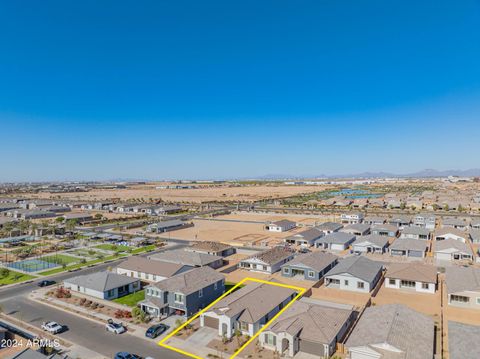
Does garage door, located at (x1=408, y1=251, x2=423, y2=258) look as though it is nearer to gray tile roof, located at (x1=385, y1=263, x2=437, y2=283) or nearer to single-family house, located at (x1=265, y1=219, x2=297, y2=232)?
gray tile roof, located at (x1=385, y1=263, x2=437, y2=283)

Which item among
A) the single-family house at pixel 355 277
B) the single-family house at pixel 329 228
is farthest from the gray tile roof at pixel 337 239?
the single-family house at pixel 355 277

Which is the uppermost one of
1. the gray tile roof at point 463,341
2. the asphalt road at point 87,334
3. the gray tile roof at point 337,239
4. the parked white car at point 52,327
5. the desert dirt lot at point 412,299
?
the gray tile roof at point 463,341

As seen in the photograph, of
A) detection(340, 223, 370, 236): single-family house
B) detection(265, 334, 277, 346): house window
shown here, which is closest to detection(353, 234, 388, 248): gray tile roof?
detection(340, 223, 370, 236): single-family house

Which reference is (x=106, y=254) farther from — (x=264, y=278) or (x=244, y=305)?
(x=244, y=305)

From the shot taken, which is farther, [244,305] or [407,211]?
[407,211]

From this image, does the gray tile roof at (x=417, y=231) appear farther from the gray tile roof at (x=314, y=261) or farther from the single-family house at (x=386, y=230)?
the gray tile roof at (x=314, y=261)

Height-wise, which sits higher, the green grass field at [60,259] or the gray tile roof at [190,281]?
the gray tile roof at [190,281]

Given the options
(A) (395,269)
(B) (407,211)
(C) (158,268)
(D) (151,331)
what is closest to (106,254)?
(C) (158,268)
